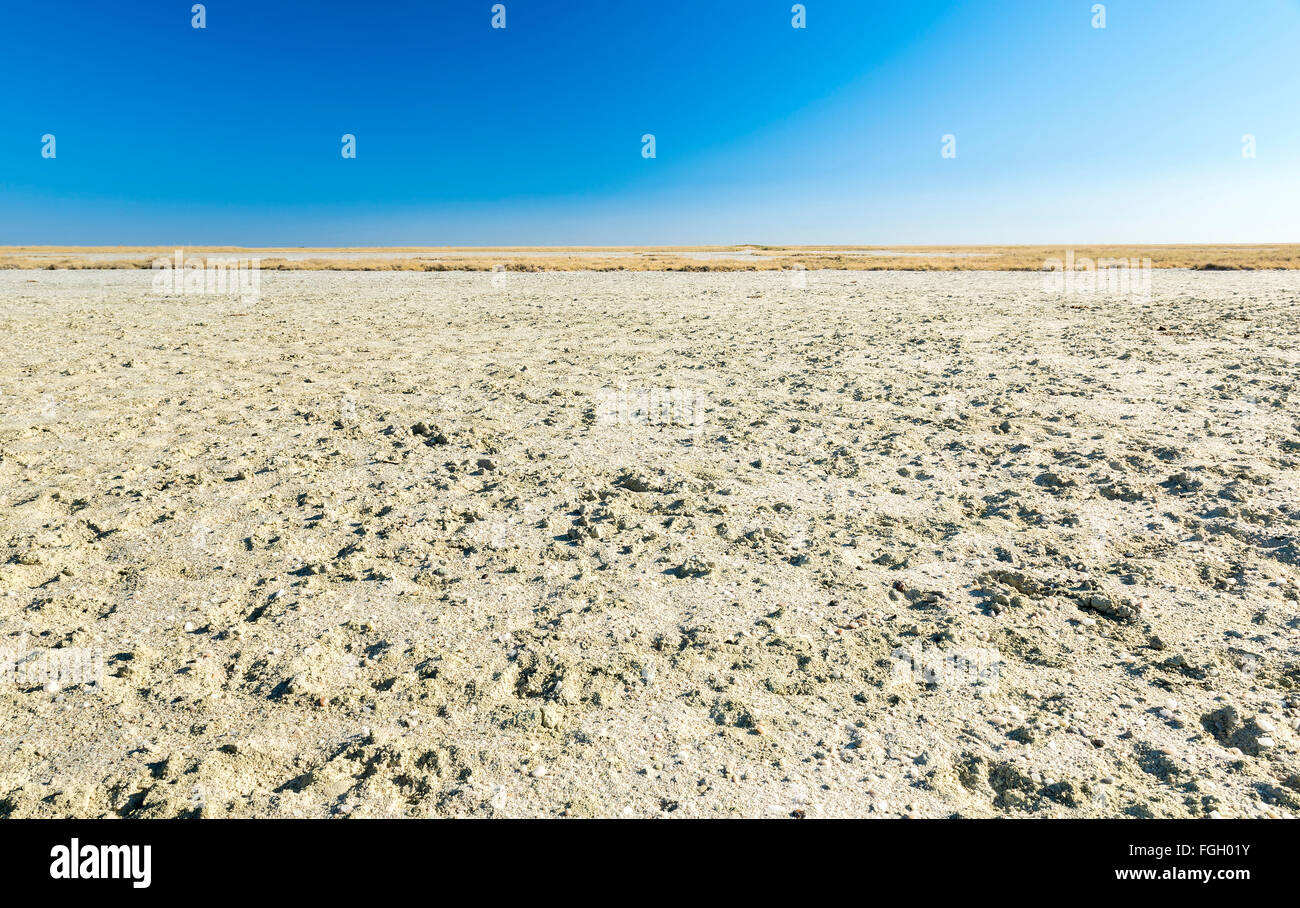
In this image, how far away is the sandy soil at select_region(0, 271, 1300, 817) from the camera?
2570mm

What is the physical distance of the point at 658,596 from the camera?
395 centimetres

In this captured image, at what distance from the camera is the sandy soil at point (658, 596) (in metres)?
2.57

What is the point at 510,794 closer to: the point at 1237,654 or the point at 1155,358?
the point at 1237,654

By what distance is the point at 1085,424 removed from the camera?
7.07 m
